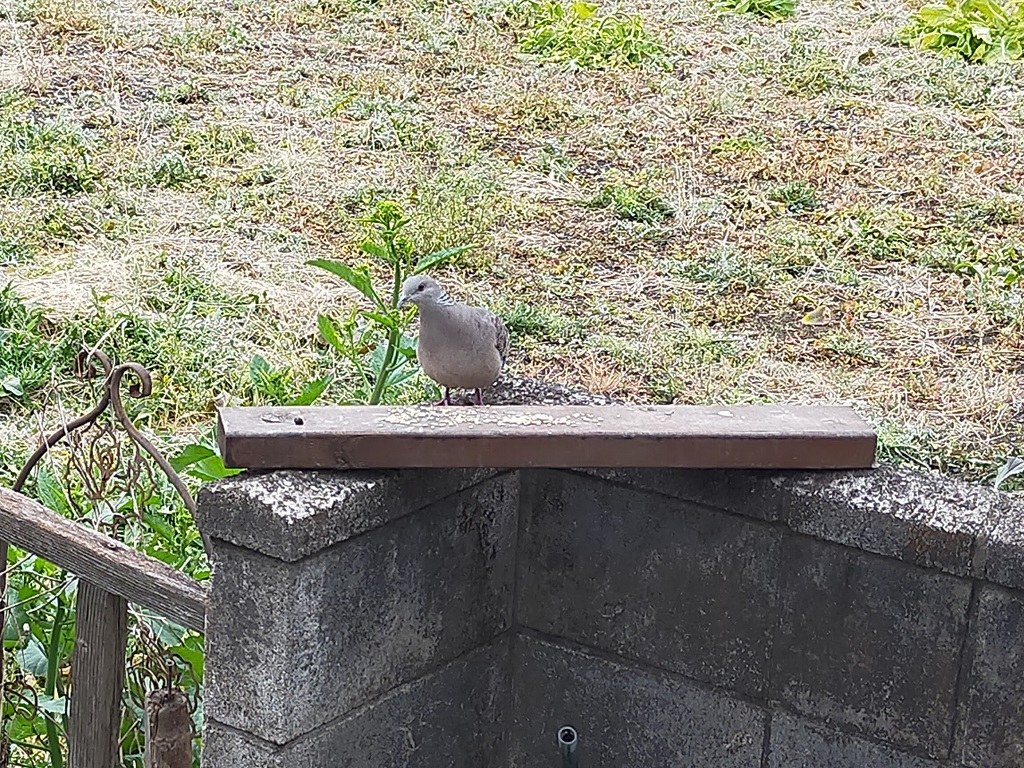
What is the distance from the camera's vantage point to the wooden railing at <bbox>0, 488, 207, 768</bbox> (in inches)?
90.2

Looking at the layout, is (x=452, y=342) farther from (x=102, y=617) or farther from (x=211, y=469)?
(x=211, y=469)

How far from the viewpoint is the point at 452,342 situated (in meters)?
2.48

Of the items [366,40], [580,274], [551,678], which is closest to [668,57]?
[366,40]

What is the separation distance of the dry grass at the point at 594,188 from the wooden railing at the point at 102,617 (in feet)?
7.07

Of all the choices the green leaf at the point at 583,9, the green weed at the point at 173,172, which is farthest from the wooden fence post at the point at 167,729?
the green leaf at the point at 583,9

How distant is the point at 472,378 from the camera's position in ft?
8.25

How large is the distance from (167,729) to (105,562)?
0.28 m

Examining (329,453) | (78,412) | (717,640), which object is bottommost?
(78,412)

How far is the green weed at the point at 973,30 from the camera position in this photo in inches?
312

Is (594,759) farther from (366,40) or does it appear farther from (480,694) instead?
(366,40)

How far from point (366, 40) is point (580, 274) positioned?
285 centimetres

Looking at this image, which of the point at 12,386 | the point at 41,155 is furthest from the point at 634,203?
the point at 12,386

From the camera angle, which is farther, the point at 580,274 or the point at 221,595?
the point at 580,274

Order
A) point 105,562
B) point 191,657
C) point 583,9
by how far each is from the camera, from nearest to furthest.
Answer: point 105,562 < point 191,657 < point 583,9
